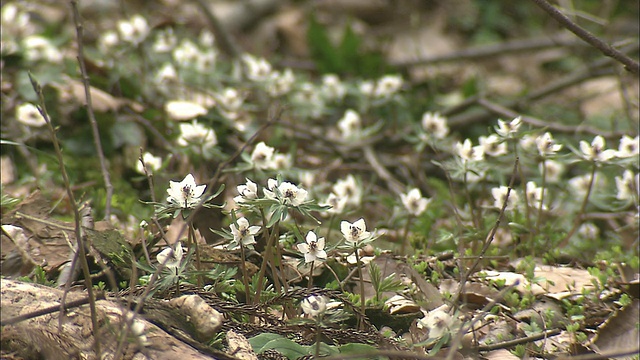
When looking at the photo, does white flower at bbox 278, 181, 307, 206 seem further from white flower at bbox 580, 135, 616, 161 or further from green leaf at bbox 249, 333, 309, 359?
white flower at bbox 580, 135, 616, 161

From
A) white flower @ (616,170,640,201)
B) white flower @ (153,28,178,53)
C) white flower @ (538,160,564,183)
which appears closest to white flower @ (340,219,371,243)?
white flower @ (616,170,640,201)

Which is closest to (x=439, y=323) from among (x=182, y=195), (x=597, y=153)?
(x=182, y=195)

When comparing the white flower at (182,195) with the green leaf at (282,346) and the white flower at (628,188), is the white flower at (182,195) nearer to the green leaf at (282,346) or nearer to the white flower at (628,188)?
the green leaf at (282,346)

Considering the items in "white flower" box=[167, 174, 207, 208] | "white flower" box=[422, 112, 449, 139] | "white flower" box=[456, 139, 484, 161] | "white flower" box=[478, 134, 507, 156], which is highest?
"white flower" box=[167, 174, 207, 208]

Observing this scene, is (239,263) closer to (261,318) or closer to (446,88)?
(261,318)

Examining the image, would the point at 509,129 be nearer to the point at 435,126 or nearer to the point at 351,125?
the point at 435,126

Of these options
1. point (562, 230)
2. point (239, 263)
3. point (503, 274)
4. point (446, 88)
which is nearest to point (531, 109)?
point (446, 88)

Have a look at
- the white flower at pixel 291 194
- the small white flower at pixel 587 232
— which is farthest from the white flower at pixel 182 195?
the small white flower at pixel 587 232
